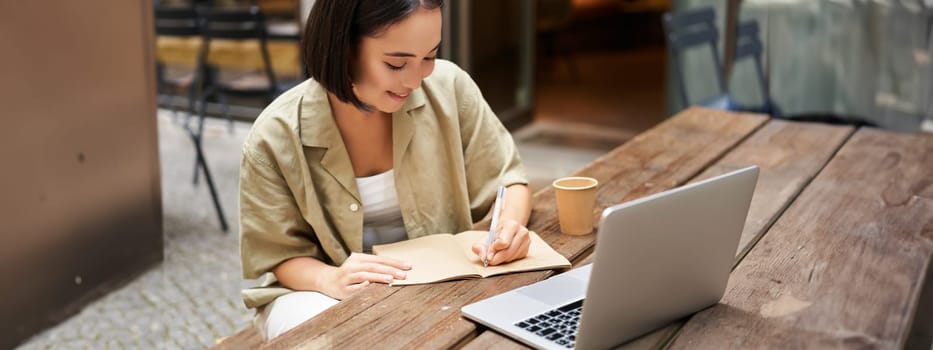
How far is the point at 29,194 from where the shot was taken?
297 centimetres

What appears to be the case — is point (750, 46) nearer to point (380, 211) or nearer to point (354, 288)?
point (380, 211)

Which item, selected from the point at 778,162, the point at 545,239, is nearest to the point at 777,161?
the point at 778,162

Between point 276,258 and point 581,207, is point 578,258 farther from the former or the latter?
point 276,258

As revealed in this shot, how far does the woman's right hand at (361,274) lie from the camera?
1520 millimetres

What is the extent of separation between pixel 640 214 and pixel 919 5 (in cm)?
386

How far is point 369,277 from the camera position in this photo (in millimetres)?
1519

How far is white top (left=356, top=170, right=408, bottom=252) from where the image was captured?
1796 mm

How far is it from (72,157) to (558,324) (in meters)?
2.41

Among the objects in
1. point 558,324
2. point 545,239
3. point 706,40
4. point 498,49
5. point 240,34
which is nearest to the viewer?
point 558,324

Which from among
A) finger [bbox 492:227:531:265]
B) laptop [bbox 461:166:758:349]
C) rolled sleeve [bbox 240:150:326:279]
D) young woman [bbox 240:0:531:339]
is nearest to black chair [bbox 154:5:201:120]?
young woman [bbox 240:0:531:339]

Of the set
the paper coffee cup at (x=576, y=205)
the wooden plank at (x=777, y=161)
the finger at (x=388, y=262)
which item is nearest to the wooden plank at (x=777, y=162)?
the wooden plank at (x=777, y=161)

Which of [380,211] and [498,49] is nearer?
[380,211]

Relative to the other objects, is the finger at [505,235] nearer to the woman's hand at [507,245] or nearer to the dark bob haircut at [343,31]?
the woman's hand at [507,245]

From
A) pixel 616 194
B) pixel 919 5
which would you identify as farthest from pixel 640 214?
pixel 919 5
